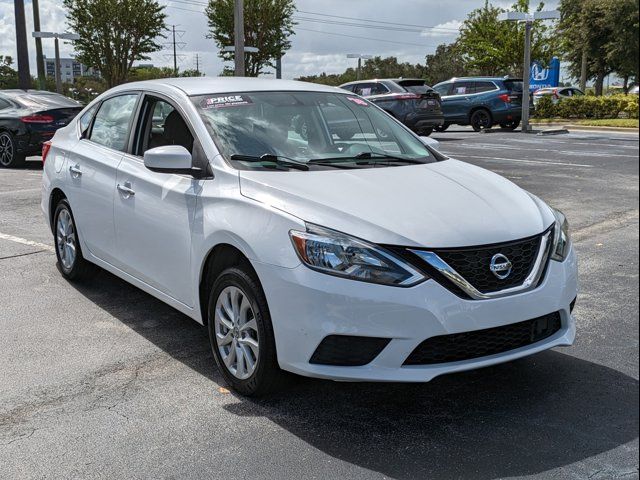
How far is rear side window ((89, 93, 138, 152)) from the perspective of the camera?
4.96 meters

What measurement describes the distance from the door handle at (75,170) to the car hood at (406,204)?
2.02 m

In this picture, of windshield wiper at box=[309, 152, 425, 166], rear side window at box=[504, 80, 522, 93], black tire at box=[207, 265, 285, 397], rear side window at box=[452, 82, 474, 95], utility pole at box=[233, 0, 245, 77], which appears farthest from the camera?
rear side window at box=[452, 82, 474, 95]

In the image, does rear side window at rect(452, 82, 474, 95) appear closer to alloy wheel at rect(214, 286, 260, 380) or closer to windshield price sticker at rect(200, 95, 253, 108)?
windshield price sticker at rect(200, 95, 253, 108)

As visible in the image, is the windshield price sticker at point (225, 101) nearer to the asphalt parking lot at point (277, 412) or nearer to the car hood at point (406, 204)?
the car hood at point (406, 204)

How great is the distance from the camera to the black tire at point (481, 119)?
A: 79.6 ft

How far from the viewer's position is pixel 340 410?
3.52m

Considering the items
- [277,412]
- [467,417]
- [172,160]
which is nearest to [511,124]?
[172,160]

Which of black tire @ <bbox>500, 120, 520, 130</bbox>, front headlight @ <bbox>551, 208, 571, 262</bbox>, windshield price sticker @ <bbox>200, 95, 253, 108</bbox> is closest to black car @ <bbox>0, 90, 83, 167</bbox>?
windshield price sticker @ <bbox>200, 95, 253, 108</bbox>

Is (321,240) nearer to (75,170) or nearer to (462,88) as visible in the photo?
(75,170)

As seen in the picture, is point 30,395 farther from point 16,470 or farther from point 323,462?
point 323,462

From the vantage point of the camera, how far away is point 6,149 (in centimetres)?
1390

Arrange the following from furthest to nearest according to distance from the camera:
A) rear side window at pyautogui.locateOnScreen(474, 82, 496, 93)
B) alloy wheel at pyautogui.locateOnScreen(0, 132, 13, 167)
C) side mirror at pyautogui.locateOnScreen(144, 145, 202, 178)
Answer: rear side window at pyautogui.locateOnScreen(474, 82, 496, 93) → alloy wheel at pyautogui.locateOnScreen(0, 132, 13, 167) → side mirror at pyautogui.locateOnScreen(144, 145, 202, 178)

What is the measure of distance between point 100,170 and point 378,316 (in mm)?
Answer: 2723

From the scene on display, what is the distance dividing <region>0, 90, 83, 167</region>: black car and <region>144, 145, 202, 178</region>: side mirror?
10576mm
